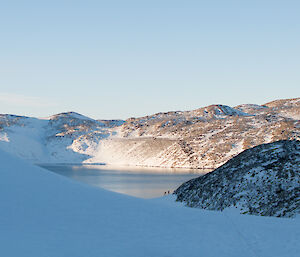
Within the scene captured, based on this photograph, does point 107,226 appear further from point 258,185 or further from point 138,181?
point 138,181

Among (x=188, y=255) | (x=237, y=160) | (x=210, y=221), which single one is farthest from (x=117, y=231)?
(x=237, y=160)

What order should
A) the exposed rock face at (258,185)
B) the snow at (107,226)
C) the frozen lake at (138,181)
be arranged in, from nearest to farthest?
the snow at (107,226), the exposed rock face at (258,185), the frozen lake at (138,181)

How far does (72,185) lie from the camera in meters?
24.2

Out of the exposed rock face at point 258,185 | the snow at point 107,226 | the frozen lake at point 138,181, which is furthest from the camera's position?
the frozen lake at point 138,181

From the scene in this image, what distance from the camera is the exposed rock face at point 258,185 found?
30.7 metres

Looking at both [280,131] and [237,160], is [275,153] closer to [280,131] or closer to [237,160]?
[237,160]

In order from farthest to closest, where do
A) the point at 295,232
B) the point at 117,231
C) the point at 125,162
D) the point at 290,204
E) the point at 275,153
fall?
the point at 125,162
the point at 275,153
the point at 290,204
the point at 295,232
the point at 117,231

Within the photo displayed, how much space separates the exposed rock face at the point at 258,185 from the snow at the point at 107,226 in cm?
762

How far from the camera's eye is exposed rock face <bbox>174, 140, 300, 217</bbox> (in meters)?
30.7

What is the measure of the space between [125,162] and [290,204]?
553 ft

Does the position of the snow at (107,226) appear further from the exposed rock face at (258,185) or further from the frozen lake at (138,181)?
the frozen lake at (138,181)

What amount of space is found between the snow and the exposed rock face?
762cm

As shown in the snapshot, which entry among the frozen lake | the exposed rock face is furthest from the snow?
the frozen lake

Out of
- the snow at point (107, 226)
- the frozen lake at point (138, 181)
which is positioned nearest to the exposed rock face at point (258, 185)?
the snow at point (107, 226)
